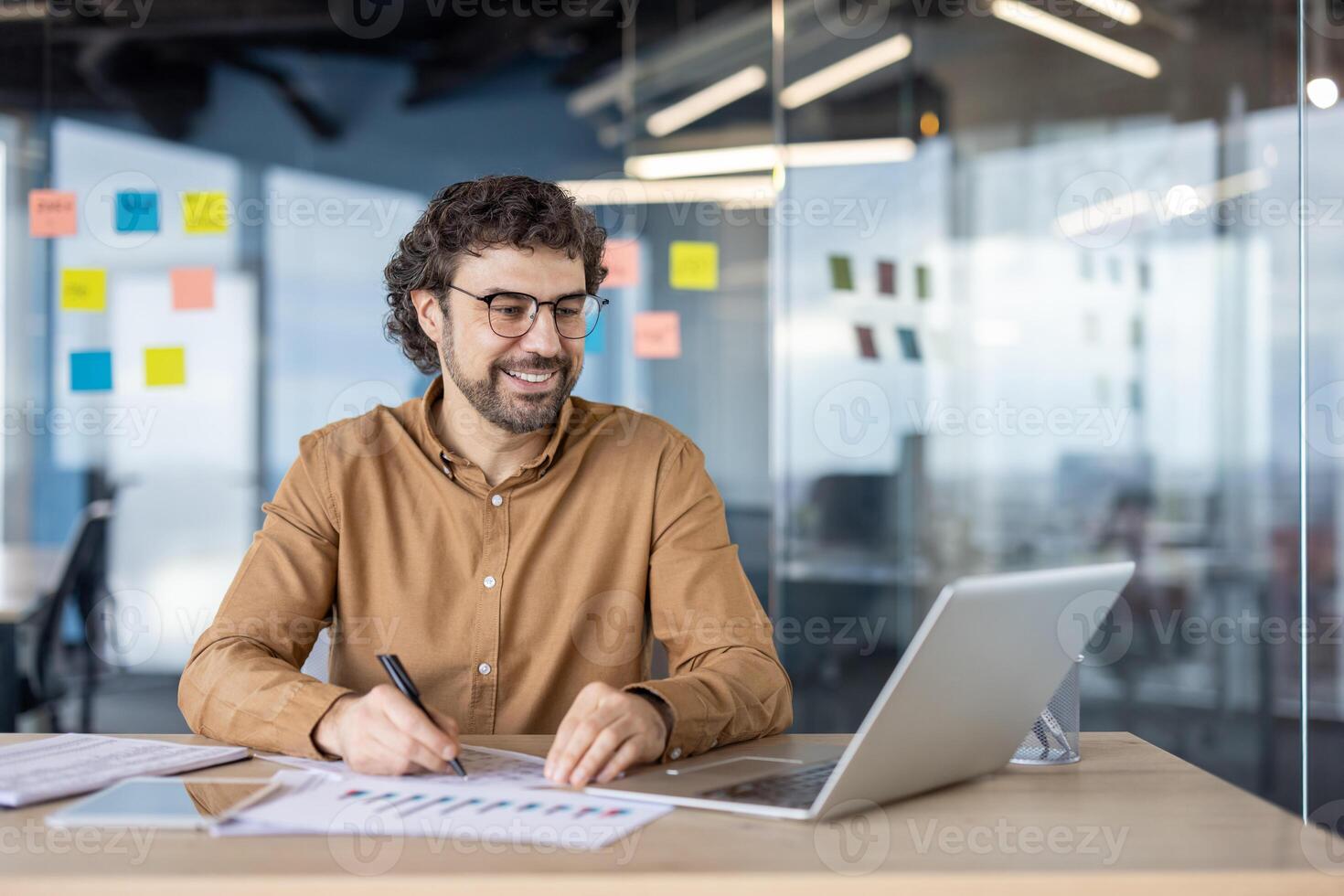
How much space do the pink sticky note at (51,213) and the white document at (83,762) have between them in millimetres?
2471

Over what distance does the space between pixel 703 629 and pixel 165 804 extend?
79 centimetres

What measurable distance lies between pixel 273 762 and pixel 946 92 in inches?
116

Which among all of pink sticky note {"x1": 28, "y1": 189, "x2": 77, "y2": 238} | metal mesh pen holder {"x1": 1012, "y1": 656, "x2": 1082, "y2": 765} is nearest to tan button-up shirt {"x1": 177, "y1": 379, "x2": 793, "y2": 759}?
metal mesh pen holder {"x1": 1012, "y1": 656, "x2": 1082, "y2": 765}

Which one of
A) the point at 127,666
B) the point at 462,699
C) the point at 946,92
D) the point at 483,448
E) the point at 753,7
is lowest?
the point at 127,666

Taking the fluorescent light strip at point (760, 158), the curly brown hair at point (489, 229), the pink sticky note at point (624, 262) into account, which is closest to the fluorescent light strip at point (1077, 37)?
the fluorescent light strip at point (760, 158)

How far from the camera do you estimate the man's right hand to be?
1.23 meters

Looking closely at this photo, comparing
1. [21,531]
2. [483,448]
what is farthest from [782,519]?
[21,531]

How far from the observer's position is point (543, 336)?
1.88m

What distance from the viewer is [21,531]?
11.7ft

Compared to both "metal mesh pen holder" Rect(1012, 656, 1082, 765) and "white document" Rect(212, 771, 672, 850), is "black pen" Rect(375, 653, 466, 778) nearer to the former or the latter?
"white document" Rect(212, 771, 672, 850)

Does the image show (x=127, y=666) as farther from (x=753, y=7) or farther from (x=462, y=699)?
(x=753, y=7)

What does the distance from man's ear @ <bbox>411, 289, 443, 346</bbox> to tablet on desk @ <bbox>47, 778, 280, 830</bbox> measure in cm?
100

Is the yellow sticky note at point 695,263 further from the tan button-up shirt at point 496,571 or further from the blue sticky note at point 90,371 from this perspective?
the tan button-up shirt at point 496,571

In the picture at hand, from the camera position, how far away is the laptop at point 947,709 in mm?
1035
